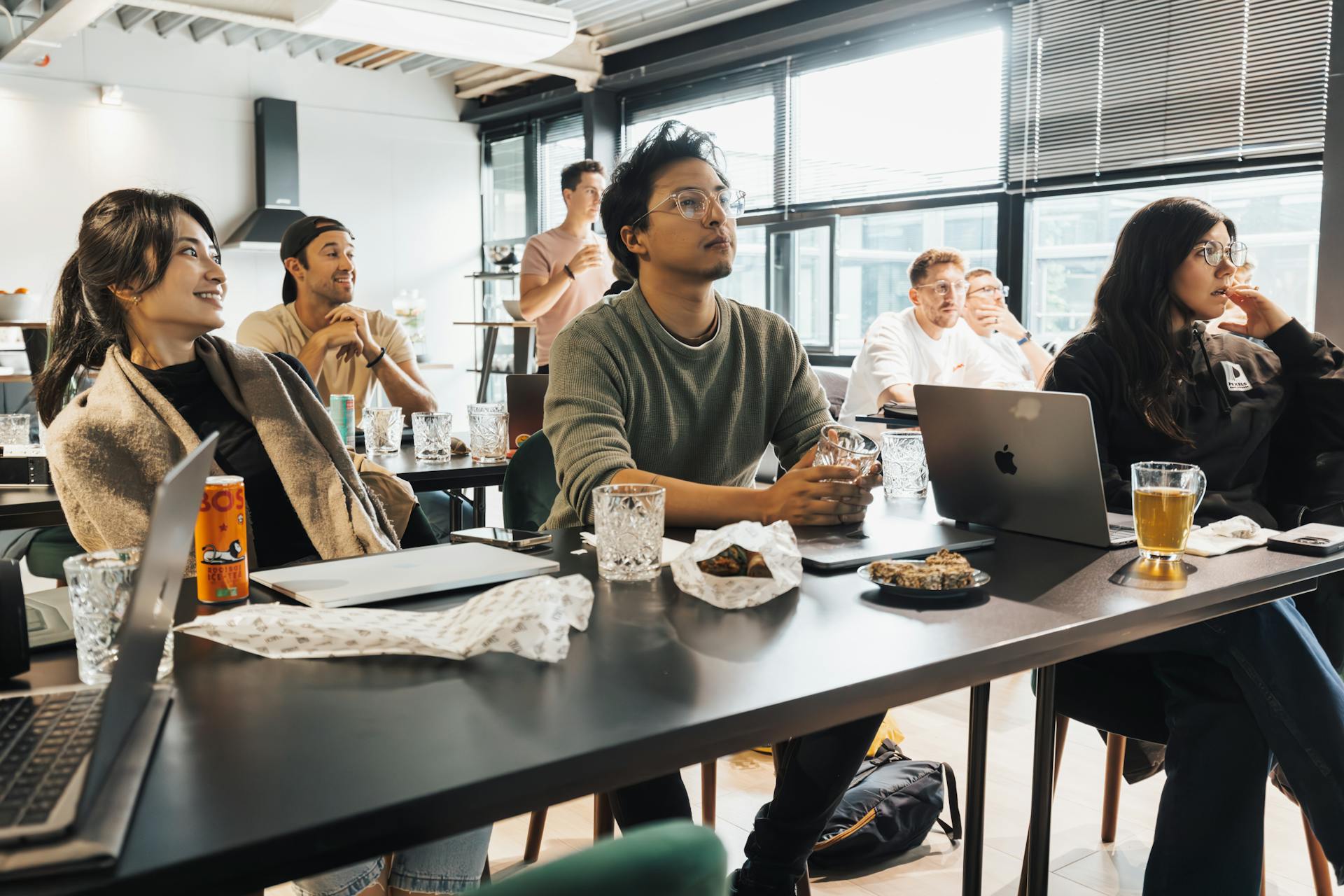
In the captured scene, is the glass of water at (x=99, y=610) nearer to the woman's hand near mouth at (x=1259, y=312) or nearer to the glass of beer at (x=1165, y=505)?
the glass of beer at (x=1165, y=505)

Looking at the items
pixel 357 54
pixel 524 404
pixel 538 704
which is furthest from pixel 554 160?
pixel 538 704

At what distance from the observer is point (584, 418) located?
1.72 metres

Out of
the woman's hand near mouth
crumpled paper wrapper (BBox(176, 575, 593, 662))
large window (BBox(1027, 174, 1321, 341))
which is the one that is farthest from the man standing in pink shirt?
crumpled paper wrapper (BBox(176, 575, 593, 662))

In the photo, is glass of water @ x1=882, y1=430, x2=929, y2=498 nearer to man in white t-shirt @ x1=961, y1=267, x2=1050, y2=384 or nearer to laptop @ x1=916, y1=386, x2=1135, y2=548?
laptop @ x1=916, y1=386, x2=1135, y2=548

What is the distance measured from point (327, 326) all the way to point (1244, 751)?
2.74 m

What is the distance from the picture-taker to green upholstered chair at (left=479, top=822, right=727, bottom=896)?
1.48 feet

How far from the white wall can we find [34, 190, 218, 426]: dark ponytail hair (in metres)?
5.69

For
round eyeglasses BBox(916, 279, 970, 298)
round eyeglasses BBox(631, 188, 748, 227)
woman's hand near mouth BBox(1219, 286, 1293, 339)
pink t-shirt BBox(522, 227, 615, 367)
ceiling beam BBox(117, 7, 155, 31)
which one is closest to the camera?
round eyeglasses BBox(631, 188, 748, 227)

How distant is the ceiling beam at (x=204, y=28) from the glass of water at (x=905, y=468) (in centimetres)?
646

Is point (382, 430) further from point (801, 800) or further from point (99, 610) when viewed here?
point (99, 610)

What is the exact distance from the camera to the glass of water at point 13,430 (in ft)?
8.39

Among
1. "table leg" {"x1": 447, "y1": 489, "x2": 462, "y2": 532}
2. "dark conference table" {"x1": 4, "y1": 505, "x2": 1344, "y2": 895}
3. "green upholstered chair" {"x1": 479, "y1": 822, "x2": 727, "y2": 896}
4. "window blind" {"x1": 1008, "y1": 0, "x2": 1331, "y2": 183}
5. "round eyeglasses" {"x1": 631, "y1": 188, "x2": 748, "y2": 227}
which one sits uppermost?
"window blind" {"x1": 1008, "y1": 0, "x2": 1331, "y2": 183}

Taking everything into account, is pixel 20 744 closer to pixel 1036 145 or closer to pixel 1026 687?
pixel 1026 687

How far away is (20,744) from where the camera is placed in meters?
0.72
